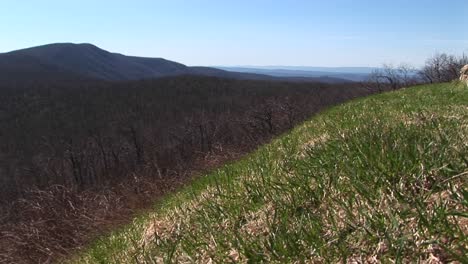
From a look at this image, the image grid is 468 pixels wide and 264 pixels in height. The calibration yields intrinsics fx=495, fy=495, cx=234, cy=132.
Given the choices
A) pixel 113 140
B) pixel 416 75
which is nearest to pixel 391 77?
pixel 416 75

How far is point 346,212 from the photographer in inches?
135

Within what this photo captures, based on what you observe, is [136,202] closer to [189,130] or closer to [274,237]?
[274,237]

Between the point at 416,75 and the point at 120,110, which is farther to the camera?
the point at 120,110

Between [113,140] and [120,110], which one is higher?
[120,110]

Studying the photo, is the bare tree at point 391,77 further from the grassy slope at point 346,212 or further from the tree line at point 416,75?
the grassy slope at point 346,212

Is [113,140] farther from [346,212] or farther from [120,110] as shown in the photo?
[346,212]

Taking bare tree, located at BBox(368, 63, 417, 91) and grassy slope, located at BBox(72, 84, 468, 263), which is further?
bare tree, located at BBox(368, 63, 417, 91)

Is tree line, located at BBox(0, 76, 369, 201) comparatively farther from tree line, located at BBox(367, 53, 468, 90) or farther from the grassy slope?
the grassy slope

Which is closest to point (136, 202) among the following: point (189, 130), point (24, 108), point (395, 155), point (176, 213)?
point (176, 213)

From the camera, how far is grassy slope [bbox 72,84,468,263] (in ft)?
9.20

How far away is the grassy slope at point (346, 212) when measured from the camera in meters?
2.80

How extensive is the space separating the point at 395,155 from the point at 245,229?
134 centimetres

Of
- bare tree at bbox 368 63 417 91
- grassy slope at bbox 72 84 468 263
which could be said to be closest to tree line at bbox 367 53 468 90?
bare tree at bbox 368 63 417 91

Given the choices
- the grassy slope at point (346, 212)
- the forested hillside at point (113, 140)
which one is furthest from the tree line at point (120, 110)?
the grassy slope at point (346, 212)
